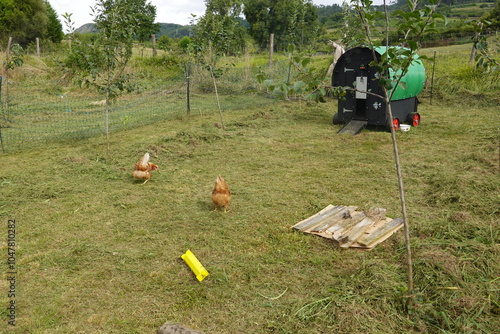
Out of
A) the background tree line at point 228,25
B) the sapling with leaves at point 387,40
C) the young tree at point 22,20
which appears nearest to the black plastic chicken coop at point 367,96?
the background tree line at point 228,25

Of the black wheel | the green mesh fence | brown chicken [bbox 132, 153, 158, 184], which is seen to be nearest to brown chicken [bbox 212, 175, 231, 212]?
brown chicken [bbox 132, 153, 158, 184]

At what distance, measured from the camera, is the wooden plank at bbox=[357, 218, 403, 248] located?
4125 millimetres

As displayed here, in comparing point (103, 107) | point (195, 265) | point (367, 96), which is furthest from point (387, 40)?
point (103, 107)

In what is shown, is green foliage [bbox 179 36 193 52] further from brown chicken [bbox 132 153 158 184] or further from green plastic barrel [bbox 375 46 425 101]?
brown chicken [bbox 132 153 158 184]

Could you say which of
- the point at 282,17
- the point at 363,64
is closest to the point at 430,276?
the point at 363,64

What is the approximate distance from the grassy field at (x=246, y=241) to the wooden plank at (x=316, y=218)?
145 millimetres

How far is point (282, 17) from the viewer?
44.9 meters

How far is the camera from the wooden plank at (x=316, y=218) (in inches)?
182

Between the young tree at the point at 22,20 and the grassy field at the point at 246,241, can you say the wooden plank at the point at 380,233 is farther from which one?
the young tree at the point at 22,20

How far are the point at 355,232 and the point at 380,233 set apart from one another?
0.28m

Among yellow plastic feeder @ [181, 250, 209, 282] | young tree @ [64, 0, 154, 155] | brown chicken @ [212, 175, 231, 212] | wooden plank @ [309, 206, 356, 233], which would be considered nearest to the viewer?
yellow plastic feeder @ [181, 250, 209, 282]

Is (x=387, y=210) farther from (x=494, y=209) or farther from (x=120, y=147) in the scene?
(x=120, y=147)

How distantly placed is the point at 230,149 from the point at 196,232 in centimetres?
412

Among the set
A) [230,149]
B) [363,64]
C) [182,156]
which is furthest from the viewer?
[363,64]
